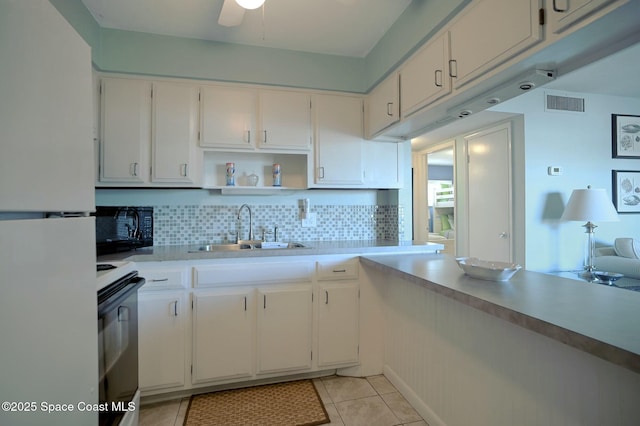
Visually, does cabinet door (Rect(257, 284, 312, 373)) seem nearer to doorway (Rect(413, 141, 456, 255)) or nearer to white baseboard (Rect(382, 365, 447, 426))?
white baseboard (Rect(382, 365, 447, 426))

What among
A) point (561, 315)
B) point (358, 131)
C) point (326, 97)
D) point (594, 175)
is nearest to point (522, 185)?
point (594, 175)

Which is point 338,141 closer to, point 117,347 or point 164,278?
point 164,278

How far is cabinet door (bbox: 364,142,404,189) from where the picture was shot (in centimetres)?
265

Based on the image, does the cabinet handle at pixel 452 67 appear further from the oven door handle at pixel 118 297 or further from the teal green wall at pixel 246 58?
the oven door handle at pixel 118 297

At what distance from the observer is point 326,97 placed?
8.43ft

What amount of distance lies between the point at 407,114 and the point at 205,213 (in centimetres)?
177

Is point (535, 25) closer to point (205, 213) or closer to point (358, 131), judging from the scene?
point (358, 131)

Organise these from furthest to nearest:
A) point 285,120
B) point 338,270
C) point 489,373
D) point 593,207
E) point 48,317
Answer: point 593,207
point 285,120
point 338,270
point 489,373
point 48,317

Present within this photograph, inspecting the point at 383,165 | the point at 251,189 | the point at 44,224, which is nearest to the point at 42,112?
the point at 44,224

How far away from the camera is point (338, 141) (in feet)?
8.48

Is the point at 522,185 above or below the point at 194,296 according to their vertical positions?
above

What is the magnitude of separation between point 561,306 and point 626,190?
3.88 metres

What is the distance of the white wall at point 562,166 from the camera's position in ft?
10.4

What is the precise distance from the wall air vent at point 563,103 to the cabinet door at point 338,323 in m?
2.97
